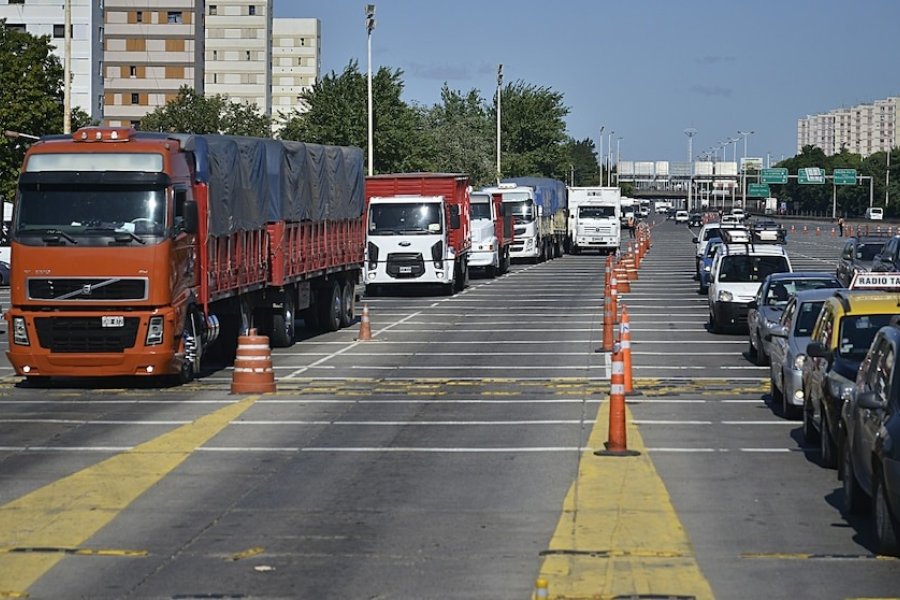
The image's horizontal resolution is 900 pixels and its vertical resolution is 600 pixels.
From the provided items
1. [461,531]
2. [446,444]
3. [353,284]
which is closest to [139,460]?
[446,444]

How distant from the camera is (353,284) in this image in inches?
1433

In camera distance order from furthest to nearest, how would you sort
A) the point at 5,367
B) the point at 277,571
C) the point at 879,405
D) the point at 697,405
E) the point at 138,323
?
the point at 5,367, the point at 138,323, the point at 697,405, the point at 879,405, the point at 277,571

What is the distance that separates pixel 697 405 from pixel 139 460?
7654mm

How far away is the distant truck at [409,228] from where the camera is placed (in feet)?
147

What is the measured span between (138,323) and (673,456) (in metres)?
9.09

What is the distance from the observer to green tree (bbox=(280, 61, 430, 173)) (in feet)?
266

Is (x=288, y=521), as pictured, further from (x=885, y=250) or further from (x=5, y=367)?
(x=885, y=250)

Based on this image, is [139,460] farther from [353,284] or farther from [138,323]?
[353,284]

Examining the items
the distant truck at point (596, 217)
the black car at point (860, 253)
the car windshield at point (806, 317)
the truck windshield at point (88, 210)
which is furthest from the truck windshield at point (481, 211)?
the car windshield at point (806, 317)

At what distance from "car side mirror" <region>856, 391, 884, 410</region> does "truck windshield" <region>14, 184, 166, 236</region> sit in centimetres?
1284

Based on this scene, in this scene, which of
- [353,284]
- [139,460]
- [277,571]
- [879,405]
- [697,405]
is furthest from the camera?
[353,284]

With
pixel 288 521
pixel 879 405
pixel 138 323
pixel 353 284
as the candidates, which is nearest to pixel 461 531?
pixel 288 521

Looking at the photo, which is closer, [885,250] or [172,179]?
[172,179]

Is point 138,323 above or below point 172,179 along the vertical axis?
below
